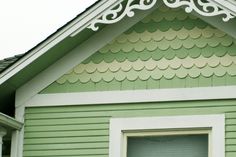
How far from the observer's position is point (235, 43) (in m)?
11.0

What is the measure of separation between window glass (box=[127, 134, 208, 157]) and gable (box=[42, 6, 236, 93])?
71 centimetres

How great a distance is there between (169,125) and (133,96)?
671 millimetres

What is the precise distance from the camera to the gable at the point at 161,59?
36.2 feet

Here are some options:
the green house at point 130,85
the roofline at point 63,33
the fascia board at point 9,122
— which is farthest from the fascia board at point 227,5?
the fascia board at point 9,122

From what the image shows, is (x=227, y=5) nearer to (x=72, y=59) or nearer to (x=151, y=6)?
(x=151, y=6)

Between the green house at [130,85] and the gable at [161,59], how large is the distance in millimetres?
14

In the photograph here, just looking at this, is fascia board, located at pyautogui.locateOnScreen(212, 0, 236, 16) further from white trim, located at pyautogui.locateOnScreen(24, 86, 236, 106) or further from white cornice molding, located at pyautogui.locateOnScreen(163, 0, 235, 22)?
white trim, located at pyautogui.locateOnScreen(24, 86, 236, 106)

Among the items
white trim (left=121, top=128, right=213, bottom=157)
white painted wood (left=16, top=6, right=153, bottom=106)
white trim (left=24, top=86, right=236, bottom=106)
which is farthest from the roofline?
white trim (left=121, top=128, right=213, bottom=157)

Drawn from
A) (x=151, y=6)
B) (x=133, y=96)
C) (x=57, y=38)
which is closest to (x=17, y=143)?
(x=57, y=38)

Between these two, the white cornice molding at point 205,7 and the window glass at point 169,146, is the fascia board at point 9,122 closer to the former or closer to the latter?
the window glass at point 169,146

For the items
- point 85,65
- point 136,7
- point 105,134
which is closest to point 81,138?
point 105,134

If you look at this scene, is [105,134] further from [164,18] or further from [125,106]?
[164,18]

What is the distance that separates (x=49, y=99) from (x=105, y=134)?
1002 millimetres

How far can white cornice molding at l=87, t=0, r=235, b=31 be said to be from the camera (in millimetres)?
10672
